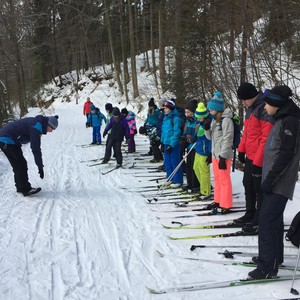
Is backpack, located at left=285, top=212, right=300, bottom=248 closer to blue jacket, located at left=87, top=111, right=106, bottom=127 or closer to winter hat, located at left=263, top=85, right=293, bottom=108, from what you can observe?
winter hat, located at left=263, top=85, right=293, bottom=108

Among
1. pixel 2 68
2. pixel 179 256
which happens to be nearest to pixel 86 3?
pixel 2 68

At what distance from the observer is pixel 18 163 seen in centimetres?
658

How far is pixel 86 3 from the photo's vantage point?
34656mm

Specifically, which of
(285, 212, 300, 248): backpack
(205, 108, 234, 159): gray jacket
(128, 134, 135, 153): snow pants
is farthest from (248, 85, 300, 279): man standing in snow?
(128, 134, 135, 153): snow pants

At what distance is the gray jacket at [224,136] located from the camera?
208 inches

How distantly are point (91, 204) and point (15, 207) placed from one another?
141cm

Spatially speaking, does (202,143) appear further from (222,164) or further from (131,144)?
(131,144)

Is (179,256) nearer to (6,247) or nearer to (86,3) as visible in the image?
(6,247)

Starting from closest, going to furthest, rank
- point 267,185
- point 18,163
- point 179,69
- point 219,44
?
point 267,185
point 18,163
point 219,44
point 179,69

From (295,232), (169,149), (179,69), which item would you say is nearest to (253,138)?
(295,232)

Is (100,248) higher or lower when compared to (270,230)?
lower

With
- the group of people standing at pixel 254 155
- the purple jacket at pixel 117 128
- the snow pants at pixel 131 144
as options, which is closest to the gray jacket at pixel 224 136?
the group of people standing at pixel 254 155

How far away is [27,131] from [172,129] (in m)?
3.09

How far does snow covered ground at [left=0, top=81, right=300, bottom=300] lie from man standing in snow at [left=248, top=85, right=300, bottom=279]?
331mm
